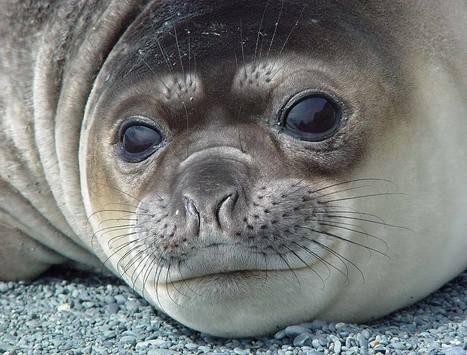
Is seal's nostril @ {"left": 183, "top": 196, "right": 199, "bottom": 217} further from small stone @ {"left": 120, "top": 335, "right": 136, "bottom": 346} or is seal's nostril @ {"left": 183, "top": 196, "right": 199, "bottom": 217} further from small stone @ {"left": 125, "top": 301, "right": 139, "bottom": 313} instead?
small stone @ {"left": 125, "top": 301, "right": 139, "bottom": 313}

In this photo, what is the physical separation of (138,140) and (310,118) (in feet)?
2.46

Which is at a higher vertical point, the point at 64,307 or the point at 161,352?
the point at 64,307

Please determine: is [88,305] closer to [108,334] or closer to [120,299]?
[120,299]

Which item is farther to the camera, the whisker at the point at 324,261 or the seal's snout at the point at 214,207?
the whisker at the point at 324,261

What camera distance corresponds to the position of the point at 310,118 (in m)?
3.29

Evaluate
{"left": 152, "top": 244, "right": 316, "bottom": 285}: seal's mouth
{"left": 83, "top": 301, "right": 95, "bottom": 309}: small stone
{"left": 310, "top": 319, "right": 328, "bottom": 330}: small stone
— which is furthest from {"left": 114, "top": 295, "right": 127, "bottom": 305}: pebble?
{"left": 310, "top": 319, "right": 328, "bottom": 330}: small stone

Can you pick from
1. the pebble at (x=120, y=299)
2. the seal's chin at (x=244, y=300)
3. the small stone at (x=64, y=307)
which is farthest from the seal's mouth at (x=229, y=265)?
the small stone at (x=64, y=307)

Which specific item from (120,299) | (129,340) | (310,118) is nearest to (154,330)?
(129,340)

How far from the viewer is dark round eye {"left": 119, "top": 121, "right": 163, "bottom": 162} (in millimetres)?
3467

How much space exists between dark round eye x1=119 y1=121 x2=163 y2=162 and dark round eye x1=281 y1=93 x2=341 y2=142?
0.56 metres

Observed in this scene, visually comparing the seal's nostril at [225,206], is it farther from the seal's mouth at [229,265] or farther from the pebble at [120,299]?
the pebble at [120,299]

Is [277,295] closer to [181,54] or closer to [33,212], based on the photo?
[181,54]

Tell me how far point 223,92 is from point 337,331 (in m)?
1.07

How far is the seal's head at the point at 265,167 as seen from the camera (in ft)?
10.1
